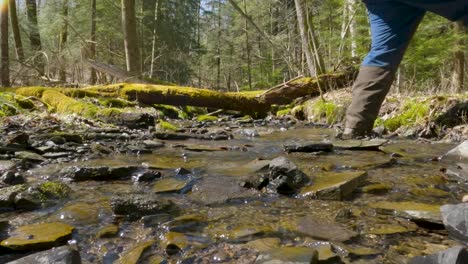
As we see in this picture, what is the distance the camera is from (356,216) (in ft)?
6.84

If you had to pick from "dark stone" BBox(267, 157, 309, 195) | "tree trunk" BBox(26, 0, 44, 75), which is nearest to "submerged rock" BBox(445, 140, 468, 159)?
"dark stone" BBox(267, 157, 309, 195)

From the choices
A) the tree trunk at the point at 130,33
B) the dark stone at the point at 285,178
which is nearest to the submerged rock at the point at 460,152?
the dark stone at the point at 285,178

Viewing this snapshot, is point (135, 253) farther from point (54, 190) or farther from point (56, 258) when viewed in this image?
point (54, 190)

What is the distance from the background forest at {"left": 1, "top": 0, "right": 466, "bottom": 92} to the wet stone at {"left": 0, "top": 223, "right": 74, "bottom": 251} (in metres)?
4.07

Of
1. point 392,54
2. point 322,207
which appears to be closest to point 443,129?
point 392,54

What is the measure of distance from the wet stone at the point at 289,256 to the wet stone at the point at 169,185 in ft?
3.84

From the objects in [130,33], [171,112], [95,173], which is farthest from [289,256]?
[130,33]

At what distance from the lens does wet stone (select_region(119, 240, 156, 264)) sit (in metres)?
1.60

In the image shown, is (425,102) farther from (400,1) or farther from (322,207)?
(322,207)

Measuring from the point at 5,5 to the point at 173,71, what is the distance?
1305cm

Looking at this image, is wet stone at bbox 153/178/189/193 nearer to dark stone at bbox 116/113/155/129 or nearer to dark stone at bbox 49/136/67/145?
dark stone at bbox 49/136/67/145

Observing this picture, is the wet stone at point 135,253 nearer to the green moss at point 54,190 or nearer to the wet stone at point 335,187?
Answer: the green moss at point 54,190

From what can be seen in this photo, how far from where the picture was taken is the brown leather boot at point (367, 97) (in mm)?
4359

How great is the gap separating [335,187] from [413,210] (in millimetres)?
471
